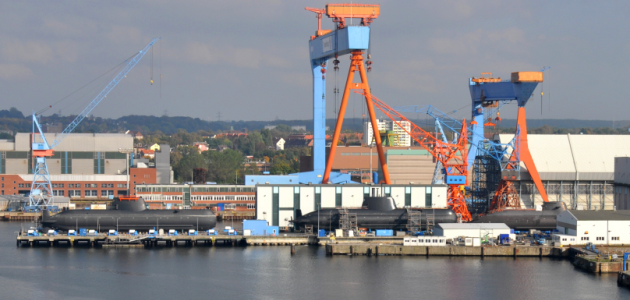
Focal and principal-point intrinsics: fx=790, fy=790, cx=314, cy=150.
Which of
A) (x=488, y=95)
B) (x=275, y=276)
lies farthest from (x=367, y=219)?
(x=488, y=95)

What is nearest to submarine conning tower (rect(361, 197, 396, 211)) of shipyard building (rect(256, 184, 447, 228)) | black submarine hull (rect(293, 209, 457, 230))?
black submarine hull (rect(293, 209, 457, 230))

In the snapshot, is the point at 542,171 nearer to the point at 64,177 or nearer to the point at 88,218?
the point at 88,218

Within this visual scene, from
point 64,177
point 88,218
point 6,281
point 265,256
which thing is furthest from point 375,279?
point 64,177

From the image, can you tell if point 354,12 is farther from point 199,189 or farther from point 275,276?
→ point 275,276

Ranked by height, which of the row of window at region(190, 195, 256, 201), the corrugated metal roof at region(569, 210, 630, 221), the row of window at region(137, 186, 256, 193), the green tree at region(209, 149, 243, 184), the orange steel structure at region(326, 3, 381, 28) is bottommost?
the corrugated metal roof at region(569, 210, 630, 221)

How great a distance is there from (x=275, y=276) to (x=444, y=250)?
32.7 ft

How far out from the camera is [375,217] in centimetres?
4331

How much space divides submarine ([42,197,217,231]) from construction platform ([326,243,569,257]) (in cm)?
874

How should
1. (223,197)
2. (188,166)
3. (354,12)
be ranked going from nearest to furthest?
(354,12) → (223,197) → (188,166)

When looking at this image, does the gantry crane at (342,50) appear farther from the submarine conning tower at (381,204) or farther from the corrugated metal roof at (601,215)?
the corrugated metal roof at (601,215)

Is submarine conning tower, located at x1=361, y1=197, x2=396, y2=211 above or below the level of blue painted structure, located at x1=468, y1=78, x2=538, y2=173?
below

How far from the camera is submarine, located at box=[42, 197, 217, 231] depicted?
4334cm

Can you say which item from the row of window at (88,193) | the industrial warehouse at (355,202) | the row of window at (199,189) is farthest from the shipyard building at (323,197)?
the row of window at (88,193)

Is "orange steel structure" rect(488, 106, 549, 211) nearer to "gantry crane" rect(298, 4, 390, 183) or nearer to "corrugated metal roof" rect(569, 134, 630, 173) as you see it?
"corrugated metal roof" rect(569, 134, 630, 173)
